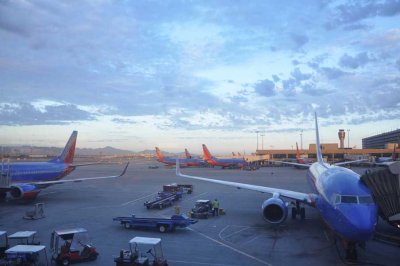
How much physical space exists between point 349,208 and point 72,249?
1285 centimetres

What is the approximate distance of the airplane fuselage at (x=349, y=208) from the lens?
1399 cm

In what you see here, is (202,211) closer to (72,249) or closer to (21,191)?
(72,249)

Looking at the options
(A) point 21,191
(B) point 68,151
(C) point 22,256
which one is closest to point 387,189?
(C) point 22,256

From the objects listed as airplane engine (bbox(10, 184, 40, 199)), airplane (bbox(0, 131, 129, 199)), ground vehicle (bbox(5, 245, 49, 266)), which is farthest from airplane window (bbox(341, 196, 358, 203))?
airplane engine (bbox(10, 184, 40, 199))

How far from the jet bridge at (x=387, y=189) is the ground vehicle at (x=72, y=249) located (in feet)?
49.0

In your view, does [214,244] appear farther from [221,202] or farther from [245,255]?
[221,202]

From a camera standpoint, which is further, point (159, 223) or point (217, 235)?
point (159, 223)

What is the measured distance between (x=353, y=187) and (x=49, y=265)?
569 inches

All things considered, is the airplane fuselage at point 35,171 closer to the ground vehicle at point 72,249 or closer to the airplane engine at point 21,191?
the airplane engine at point 21,191

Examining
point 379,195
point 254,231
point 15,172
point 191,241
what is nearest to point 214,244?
point 191,241

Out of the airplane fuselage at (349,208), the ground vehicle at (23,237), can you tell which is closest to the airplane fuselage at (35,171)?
the ground vehicle at (23,237)

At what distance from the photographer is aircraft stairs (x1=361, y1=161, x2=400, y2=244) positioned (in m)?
18.2

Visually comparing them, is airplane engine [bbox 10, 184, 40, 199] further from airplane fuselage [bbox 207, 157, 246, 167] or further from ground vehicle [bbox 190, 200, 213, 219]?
airplane fuselage [bbox 207, 157, 246, 167]

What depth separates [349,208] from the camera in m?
14.8
